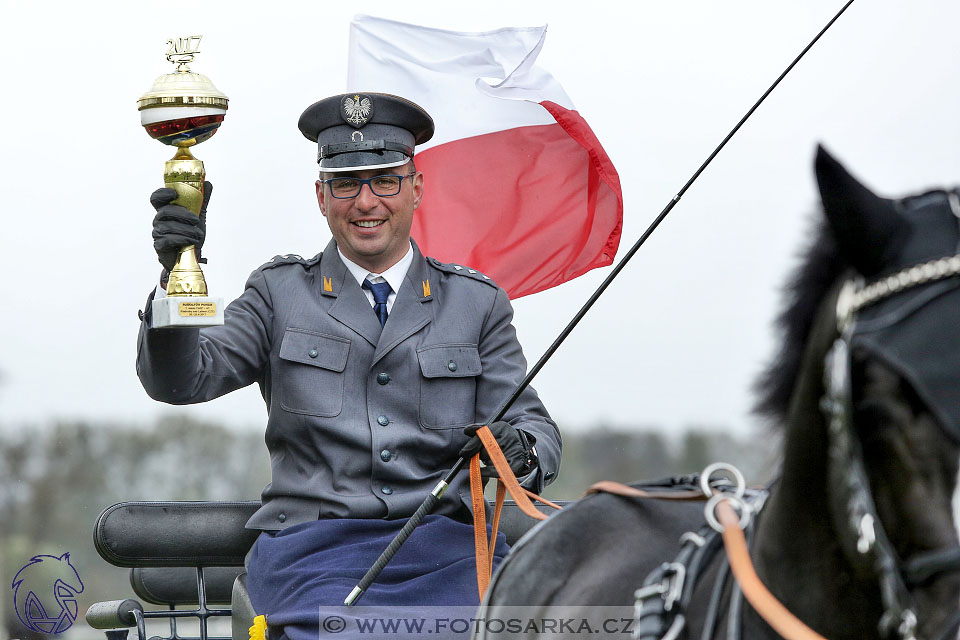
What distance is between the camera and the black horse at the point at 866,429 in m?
1.35

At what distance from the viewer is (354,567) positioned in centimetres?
284

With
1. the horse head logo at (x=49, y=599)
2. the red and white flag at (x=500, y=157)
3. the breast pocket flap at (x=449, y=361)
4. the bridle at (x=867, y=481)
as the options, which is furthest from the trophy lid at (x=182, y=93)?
the red and white flag at (x=500, y=157)

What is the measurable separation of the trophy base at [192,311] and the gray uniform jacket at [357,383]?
1.03 feet

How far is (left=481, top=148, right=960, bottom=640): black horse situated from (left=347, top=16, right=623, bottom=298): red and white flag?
8.82ft

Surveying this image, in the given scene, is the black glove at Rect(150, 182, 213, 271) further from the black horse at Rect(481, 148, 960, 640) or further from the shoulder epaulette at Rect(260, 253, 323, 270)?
the black horse at Rect(481, 148, 960, 640)

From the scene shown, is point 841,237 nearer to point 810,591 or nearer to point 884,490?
point 884,490

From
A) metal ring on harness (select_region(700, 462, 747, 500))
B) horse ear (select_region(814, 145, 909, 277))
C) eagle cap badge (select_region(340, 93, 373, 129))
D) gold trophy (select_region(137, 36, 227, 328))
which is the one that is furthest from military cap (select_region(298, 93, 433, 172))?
horse ear (select_region(814, 145, 909, 277))

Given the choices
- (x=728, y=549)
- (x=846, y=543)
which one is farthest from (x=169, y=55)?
(x=846, y=543)

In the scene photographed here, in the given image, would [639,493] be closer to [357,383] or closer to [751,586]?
[751,586]

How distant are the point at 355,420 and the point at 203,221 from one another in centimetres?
70

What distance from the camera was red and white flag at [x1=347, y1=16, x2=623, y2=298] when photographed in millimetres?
4391

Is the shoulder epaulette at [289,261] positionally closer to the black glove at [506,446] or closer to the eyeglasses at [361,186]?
the eyeglasses at [361,186]

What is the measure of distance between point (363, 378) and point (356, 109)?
2.39ft

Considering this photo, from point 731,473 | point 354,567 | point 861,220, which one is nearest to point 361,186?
point 354,567
